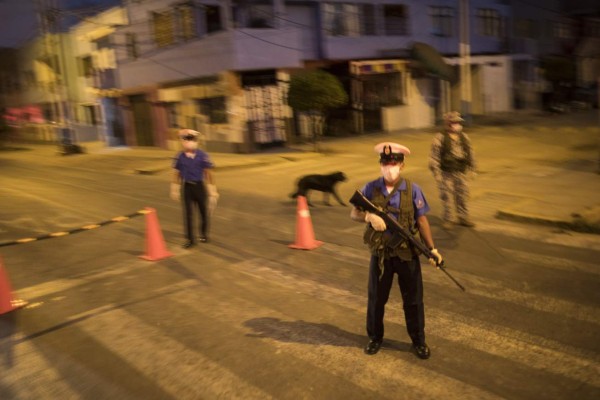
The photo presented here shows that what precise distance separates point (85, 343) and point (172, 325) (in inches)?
31.6

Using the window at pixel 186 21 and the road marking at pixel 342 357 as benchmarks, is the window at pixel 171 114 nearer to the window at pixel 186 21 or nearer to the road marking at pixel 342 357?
the window at pixel 186 21

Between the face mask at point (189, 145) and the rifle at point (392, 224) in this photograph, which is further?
the face mask at point (189, 145)

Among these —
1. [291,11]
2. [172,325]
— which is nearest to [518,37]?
[291,11]

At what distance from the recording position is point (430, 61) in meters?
24.9

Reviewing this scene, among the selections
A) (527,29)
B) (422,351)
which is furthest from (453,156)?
(527,29)

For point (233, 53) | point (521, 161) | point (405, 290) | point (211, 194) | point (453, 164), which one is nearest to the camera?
point (405, 290)

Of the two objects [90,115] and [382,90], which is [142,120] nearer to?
[90,115]

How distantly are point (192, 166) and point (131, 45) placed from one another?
866 inches

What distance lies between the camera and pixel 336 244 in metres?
7.91

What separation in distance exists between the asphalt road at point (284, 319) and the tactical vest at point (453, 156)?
41.2 inches

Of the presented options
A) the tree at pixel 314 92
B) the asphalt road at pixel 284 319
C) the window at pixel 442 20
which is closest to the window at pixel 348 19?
the window at pixel 442 20

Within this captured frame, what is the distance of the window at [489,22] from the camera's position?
32.6 m

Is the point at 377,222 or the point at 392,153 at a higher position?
the point at 392,153

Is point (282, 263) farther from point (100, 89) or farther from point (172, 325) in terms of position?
point (100, 89)
